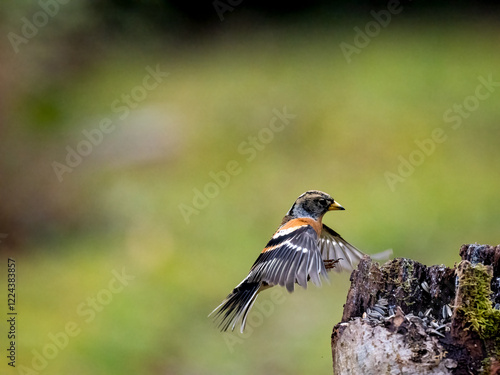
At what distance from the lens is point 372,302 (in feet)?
11.8

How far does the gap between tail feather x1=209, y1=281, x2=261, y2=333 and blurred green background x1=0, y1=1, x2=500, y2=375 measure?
239 cm

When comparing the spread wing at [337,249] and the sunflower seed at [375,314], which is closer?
the sunflower seed at [375,314]

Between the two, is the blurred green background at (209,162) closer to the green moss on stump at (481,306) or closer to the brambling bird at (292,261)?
the brambling bird at (292,261)

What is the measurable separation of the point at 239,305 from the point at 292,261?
556 mm

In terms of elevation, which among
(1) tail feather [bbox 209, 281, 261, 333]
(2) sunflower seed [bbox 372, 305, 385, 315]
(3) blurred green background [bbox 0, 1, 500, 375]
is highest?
(3) blurred green background [bbox 0, 1, 500, 375]

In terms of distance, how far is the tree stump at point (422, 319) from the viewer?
123 inches

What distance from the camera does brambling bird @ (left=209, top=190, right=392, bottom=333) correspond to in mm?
4734

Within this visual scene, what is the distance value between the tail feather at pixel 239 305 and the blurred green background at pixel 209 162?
2385mm

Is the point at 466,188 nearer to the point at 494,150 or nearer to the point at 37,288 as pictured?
the point at 494,150

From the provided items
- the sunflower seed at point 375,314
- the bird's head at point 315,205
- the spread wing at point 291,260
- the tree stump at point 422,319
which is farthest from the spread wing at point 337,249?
the sunflower seed at point 375,314

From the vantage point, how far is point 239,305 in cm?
505

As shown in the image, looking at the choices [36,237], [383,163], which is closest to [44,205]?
[36,237]

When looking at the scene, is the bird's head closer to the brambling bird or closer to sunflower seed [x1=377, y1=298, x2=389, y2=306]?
the brambling bird

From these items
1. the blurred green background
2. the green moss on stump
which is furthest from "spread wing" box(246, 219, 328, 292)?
the blurred green background
